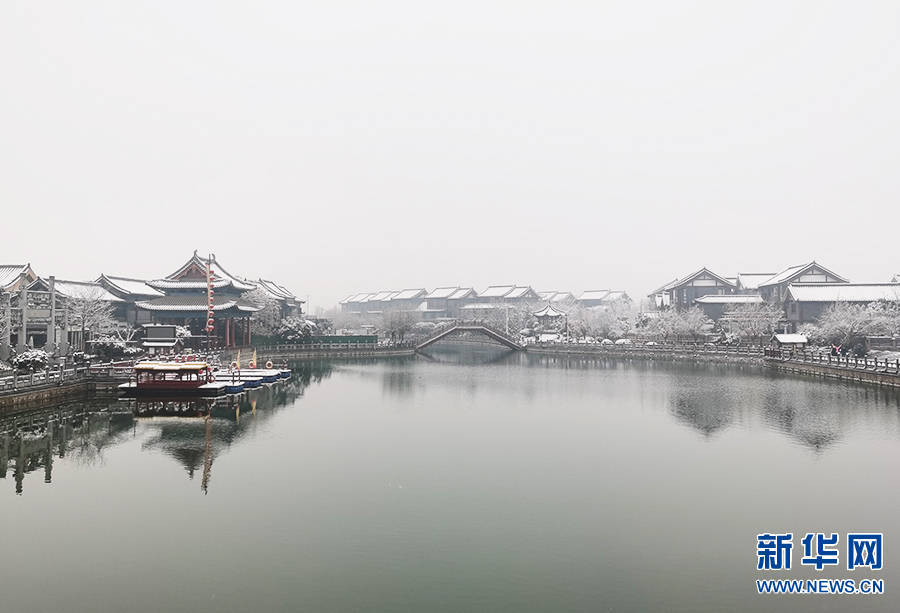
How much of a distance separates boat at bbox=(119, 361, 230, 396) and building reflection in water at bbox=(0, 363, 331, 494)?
476mm

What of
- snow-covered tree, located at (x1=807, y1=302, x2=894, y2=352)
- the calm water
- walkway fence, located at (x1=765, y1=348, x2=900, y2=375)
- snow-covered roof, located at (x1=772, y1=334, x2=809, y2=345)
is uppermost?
snow-covered tree, located at (x1=807, y1=302, x2=894, y2=352)

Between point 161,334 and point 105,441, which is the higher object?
point 161,334

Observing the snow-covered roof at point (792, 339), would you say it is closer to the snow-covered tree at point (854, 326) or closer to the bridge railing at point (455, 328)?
the snow-covered tree at point (854, 326)

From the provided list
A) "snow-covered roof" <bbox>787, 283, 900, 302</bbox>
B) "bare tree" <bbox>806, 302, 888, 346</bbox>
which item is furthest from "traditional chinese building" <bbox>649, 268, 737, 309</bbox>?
"bare tree" <bbox>806, 302, 888, 346</bbox>

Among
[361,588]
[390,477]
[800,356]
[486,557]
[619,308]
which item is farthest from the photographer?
[619,308]

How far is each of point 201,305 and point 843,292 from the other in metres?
60.6

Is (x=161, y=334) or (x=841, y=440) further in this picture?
(x=161, y=334)

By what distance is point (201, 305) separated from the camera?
52281mm

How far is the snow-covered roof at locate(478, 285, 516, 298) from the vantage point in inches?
4570

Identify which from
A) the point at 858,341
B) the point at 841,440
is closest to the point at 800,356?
the point at 858,341

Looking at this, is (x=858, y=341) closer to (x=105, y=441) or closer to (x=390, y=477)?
(x=390, y=477)

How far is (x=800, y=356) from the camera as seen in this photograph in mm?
46000

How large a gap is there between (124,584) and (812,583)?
39.6 ft

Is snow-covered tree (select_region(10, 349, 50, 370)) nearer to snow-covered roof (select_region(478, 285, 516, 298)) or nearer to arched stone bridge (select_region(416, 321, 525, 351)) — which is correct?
arched stone bridge (select_region(416, 321, 525, 351))
